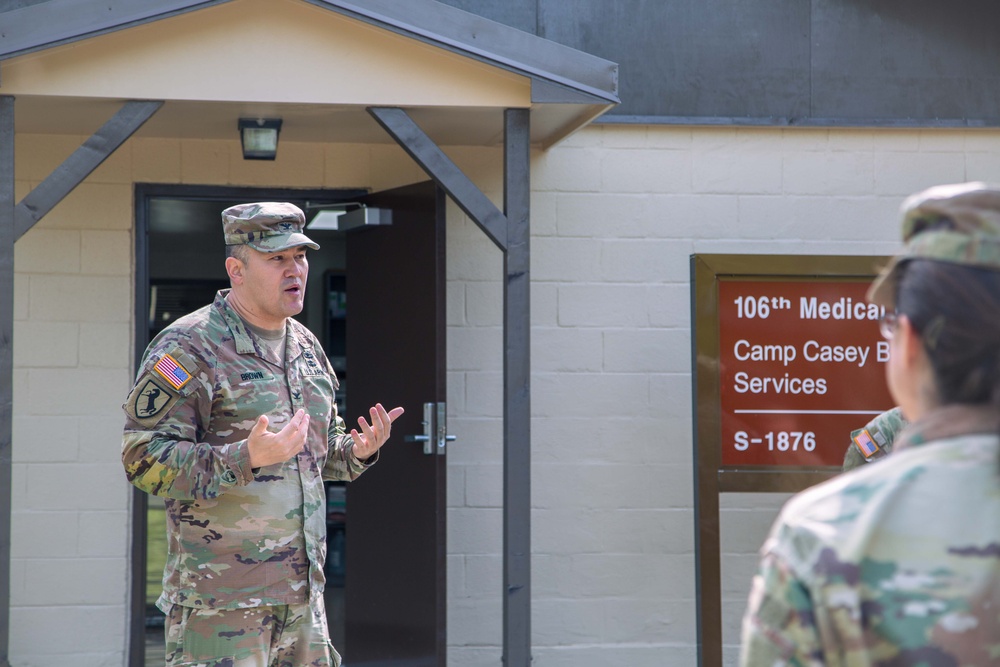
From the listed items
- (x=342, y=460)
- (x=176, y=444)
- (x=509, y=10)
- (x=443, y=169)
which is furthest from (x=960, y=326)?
(x=509, y=10)

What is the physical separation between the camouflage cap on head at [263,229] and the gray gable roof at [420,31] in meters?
1.16

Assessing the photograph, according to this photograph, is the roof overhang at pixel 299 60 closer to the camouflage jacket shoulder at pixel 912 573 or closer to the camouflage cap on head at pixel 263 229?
the camouflage cap on head at pixel 263 229

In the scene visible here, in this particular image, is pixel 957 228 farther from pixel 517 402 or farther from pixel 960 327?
pixel 517 402

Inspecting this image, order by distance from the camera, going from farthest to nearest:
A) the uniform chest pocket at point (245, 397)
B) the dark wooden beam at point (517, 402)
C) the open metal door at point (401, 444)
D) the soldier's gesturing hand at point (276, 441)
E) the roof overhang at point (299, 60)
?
1. the open metal door at point (401, 444)
2. the dark wooden beam at point (517, 402)
3. the roof overhang at point (299, 60)
4. the uniform chest pocket at point (245, 397)
5. the soldier's gesturing hand at point (276, 441)

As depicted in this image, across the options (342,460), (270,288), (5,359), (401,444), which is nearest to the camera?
(270,288)

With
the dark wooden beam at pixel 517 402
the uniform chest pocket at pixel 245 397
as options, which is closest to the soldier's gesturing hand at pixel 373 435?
the uniform chest pocket at pixel 245 397

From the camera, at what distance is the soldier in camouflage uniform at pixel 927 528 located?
122cm

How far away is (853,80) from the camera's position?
5641 millimetres

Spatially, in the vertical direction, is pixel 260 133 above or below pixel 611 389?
above

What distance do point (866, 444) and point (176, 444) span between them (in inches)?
101

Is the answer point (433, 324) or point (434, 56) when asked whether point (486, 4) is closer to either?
point (434, 56)

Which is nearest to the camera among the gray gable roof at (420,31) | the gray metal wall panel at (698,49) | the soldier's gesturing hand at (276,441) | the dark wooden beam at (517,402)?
the soldier's gesturing hand at (276,441)

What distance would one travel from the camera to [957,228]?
4.19 feet

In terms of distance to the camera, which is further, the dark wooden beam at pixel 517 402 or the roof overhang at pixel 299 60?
the dark wooden beam at pixel 517 402
